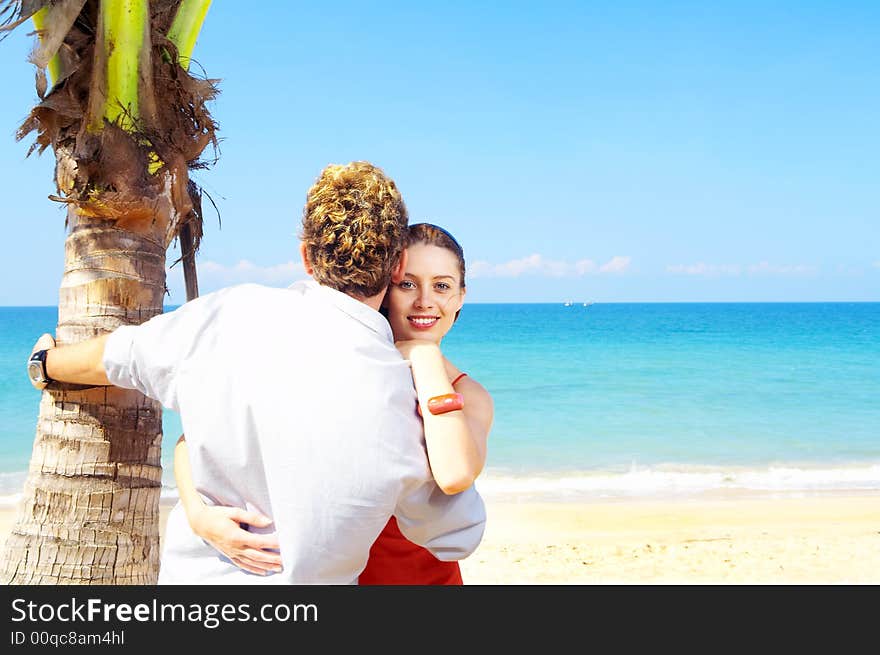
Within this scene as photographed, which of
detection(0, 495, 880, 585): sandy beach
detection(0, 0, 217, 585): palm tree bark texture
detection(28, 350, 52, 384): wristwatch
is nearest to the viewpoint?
detection(28, 350, 52, 384): wristwatch

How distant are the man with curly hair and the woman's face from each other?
39 centimetres

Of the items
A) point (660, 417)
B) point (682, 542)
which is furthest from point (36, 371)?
point (660, 417)

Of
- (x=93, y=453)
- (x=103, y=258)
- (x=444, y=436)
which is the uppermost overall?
(x=103, y=258)

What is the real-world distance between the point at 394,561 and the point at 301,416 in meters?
0.73

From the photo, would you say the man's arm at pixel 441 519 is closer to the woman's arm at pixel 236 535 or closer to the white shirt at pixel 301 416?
the white shirt at pixel 301 416

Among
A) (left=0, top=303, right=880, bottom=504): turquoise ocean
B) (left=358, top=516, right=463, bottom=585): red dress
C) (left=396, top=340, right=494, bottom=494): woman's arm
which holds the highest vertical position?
(left=0, top=303, right=880, bottom=504): turquoise ocean

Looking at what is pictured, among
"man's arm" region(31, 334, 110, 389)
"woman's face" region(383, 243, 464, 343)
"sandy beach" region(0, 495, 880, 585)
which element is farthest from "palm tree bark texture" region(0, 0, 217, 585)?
"sandy beach" region(0, 495, 880, 585)

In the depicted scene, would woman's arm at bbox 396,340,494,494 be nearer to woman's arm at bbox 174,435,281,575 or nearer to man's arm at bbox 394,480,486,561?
man's arm at bbox 394,480,486,561

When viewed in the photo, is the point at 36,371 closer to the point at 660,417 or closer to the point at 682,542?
the point at 682,542

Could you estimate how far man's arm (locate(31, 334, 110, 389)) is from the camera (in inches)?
97.0

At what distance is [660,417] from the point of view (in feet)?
67.1

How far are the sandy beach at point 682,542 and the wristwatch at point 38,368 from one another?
5.48 metres

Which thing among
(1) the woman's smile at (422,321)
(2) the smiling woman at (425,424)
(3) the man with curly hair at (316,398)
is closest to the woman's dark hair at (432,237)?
(2) the smiling woman at (425,424)
